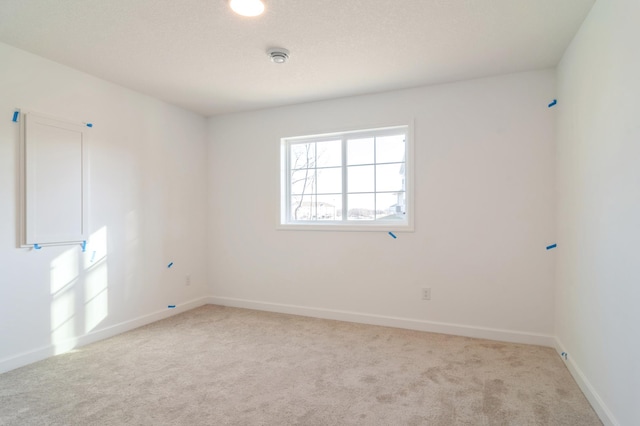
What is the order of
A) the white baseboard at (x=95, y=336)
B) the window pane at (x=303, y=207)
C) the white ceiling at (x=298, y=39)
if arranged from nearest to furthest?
the white ceiling at (x=298, y=39)
the white baseboard at (x=95, y=336)
the window pane at (x=303, y=207)

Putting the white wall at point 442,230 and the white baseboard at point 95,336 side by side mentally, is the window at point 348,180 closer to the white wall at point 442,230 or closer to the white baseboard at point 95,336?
the white wall at point 442,230

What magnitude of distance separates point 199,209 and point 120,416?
268cm

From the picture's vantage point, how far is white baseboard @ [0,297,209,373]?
2.49 metres

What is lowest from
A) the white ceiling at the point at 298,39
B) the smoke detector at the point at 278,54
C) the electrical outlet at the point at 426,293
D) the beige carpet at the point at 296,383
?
the beige carpet at the point at 296,383

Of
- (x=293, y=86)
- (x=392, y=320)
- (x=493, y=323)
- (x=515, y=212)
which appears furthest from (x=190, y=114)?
(x=493, y=323)

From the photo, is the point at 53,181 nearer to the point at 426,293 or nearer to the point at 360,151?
the point at 360,151

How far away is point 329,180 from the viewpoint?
12.8 ft

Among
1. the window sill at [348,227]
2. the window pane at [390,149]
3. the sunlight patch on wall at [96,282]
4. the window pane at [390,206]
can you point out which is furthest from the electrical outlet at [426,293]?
the sunlight patch on wall at [96,282]

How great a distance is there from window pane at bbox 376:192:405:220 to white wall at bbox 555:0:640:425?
4.52ft

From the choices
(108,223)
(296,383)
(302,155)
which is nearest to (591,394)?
(296,383)

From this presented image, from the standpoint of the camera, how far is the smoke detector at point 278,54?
2.56m

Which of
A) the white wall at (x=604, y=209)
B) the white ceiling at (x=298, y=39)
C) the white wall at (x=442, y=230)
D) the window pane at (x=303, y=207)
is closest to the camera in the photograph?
the white wall at (x=604, y=209)

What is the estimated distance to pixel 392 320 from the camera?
11.2 ft

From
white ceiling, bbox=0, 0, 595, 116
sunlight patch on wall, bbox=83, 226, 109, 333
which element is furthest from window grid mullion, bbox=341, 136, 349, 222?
sunlight patch on wall, bbox=83, 226, 109, 333
